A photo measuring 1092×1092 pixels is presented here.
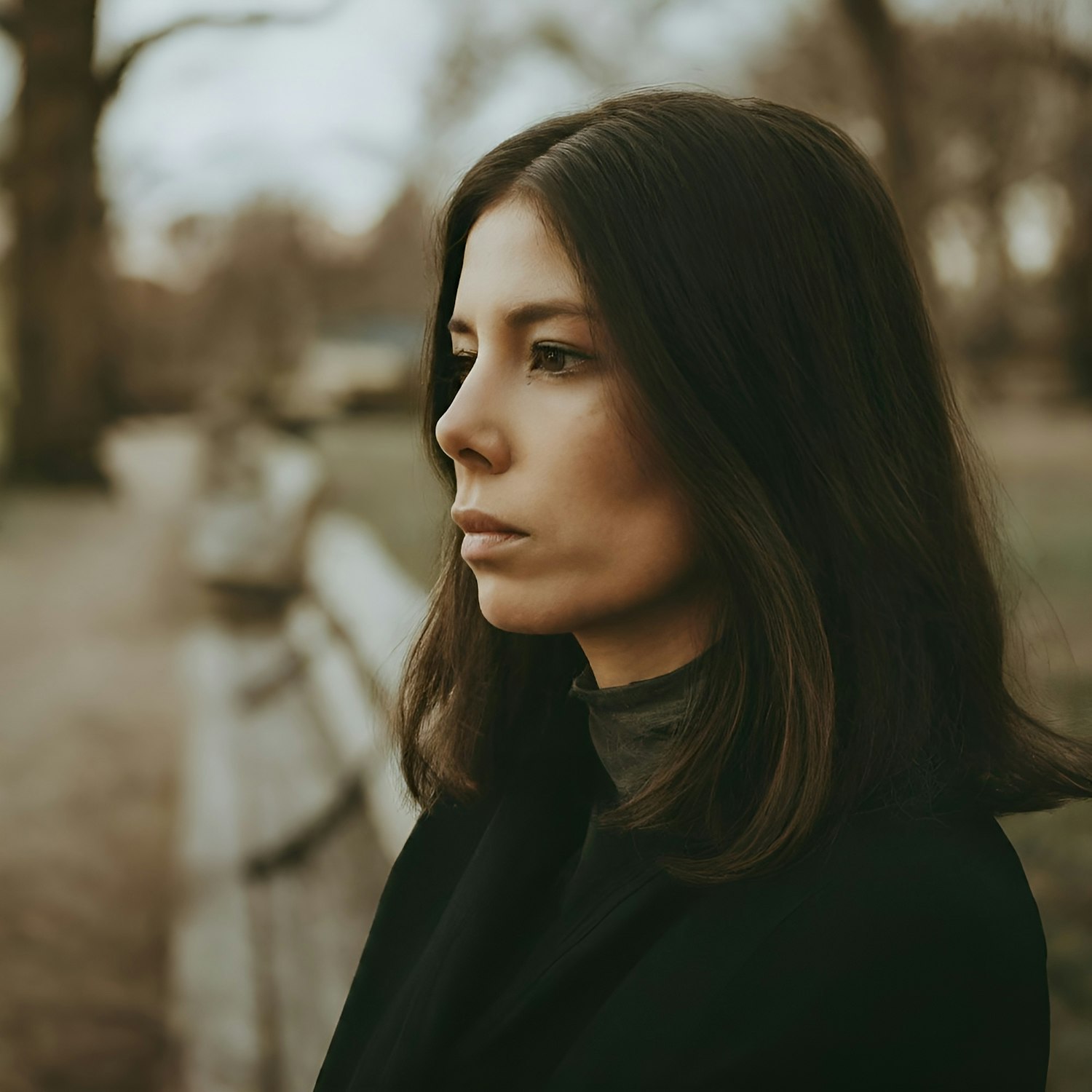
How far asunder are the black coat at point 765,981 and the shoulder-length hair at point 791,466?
0.05 meters

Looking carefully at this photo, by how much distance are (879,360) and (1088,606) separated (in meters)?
4.86

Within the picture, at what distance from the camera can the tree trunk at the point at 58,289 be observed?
Answer: 312 inches

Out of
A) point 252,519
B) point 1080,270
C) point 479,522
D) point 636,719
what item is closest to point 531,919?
point 636,719

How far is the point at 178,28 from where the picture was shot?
7.21 metres

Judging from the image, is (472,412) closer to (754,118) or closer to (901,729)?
(754,118)

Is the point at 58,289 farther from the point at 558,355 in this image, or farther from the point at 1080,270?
the point at 558,355

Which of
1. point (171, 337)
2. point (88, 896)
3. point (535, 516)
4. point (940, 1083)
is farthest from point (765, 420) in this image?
point (171, 337)

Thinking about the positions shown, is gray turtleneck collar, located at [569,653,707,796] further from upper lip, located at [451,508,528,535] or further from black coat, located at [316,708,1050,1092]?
upper lip, located at [451,508,528,535]

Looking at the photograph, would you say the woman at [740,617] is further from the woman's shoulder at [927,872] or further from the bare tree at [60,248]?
the bare tree at [60,248]

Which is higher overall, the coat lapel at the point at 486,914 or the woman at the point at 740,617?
the woman at the point at 740,617

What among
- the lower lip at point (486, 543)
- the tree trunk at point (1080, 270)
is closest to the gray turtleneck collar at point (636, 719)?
the lower lip at point (486, 543)

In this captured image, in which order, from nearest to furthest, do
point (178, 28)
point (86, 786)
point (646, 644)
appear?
point (646, 644) → point (86, 786) → point (178, 28)

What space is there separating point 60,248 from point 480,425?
8405mm

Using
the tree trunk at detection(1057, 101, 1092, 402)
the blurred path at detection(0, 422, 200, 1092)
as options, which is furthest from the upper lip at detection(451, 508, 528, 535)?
the tree trunk at detection(1057, 101, 1092, 402)
